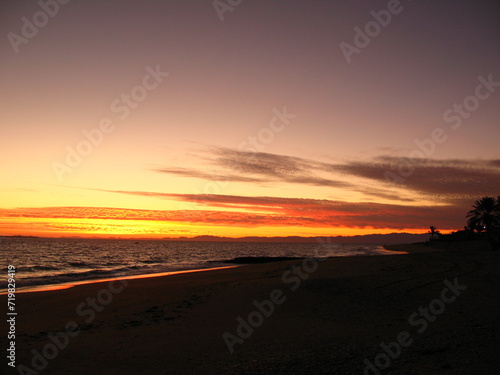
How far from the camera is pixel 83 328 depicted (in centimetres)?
1216

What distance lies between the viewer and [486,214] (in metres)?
59.7

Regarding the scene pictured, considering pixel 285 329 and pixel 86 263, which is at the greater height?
pixel 285 329

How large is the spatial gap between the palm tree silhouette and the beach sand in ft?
163

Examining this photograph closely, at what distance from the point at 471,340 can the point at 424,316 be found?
2.83 metres

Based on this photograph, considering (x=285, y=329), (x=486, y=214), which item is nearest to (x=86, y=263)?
(x=285, y=329)

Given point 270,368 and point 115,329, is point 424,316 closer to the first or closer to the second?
point 270,368

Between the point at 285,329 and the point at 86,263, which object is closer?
the point at 285,329

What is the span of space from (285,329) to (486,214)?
206 ft

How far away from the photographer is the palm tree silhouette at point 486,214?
59.2 m

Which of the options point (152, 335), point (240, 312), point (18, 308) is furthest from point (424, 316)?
point (18, 308)

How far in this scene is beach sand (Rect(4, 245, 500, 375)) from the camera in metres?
8.08

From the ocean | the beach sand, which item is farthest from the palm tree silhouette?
the beach sand

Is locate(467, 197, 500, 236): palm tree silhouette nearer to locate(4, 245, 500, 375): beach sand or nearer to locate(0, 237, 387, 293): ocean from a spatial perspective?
locate(0, 237, 387, 293): ocean

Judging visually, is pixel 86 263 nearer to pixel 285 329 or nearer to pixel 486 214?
pixel 285 329
